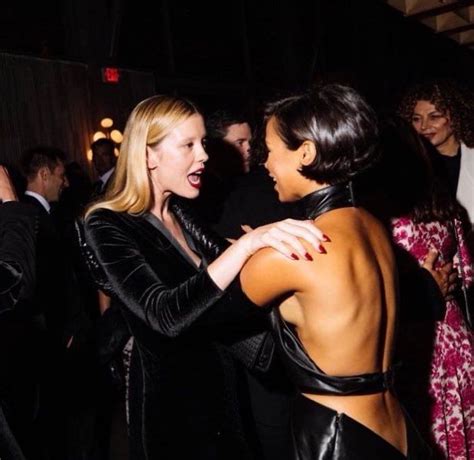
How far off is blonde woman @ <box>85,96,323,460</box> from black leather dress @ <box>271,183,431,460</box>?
0.15 meters

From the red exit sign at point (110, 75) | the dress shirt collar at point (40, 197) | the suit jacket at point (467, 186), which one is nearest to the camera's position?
the suit jacket at point (467, 186)

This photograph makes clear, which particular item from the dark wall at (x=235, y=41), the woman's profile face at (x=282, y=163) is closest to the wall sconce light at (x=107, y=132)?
the dark wall at (x=235, y=41)

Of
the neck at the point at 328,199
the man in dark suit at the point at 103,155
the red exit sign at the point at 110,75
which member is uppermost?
the red exit sign at the point at 110,75

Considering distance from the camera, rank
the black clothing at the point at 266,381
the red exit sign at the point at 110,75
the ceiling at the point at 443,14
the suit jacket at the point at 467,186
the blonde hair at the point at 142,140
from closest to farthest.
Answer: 1. the blonde hair at the point at 142,140
2. the black clothing at the point at 266,381
3. the suit jacket at the point at 467,186
4. the red exit sign at the point at 110,75
5. the ceiling at the point at 443,14

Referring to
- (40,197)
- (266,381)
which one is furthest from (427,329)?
(40,197)

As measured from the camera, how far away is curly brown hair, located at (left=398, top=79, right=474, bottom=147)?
2.91 metres

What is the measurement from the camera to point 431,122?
9.74 ft

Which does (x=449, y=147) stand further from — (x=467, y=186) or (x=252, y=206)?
(x=252, y=206)

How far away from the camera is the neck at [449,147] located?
3.07m

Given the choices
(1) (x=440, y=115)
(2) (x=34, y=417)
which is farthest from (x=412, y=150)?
(2) (x=34, y=417)

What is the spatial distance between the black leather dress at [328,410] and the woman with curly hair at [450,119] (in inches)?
63.7

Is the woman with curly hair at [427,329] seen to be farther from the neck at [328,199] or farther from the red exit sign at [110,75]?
the red exit sign at [110,75]

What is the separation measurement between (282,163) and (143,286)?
0.55 m

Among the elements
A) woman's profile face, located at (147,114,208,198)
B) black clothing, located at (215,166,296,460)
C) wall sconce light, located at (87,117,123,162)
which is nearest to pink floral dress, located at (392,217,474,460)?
black clothing, located at (215,166,296,460)
